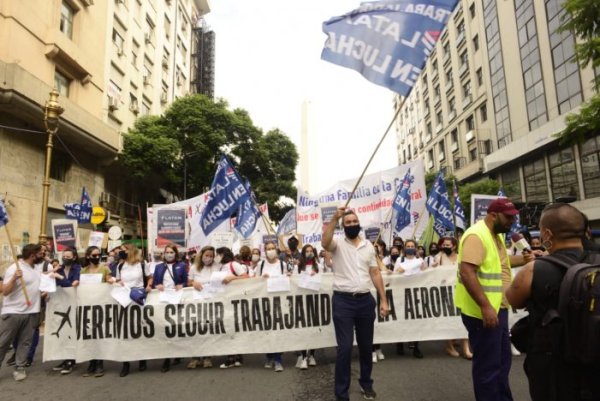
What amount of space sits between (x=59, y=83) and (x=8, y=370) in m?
16.1

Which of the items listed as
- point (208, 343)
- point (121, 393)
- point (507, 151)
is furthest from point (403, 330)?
point (507, 151)

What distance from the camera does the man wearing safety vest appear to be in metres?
2.98

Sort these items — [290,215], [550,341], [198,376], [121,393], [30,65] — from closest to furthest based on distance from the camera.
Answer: [550,341] → [121,393] → [198,376] → [290,215] → [30,65]

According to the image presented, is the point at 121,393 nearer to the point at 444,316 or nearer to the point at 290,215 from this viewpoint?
the point at 444,316

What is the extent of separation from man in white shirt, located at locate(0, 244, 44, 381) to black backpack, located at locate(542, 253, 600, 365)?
594 cm

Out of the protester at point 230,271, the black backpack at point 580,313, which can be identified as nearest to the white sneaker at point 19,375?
the protester at point 230,271

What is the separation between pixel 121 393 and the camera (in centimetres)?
461

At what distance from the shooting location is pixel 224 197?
756cm

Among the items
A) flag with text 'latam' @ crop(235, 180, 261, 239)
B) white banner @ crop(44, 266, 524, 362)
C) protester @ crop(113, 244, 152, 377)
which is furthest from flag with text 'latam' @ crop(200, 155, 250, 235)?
white banner @ crop(44, 266, 524, 362)

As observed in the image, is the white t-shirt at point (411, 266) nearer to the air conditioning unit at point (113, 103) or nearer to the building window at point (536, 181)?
the air conditioning unit at point (113, 103)

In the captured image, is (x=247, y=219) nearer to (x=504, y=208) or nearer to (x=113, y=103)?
(x=504, y=208)

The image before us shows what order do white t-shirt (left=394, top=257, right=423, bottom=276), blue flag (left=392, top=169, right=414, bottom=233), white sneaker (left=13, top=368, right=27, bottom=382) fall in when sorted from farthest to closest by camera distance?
blue flag (left=392, top=169, right=414, bottom=233), white t-shirt (left=394, top=257, right=423, bottom=276), white sneaker (left=13, top=368, right=27, bottom=382)

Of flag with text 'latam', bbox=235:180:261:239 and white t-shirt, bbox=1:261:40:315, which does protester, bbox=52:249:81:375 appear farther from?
flag with text 'latam', bbox=235:180:261:239

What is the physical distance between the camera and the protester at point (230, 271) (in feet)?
18.4
